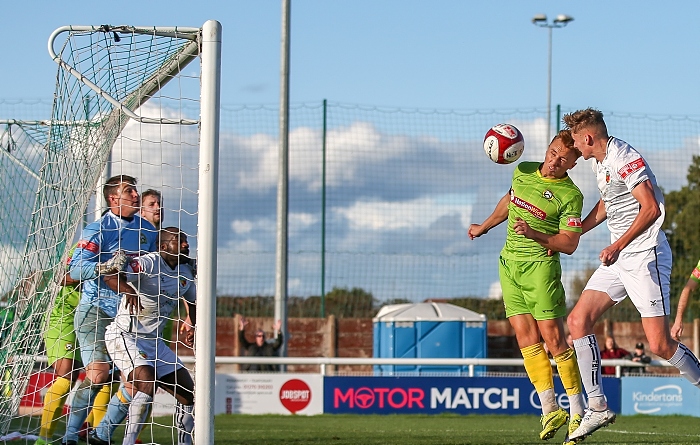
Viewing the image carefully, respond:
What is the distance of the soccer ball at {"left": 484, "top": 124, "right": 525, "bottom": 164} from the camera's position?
788 cm

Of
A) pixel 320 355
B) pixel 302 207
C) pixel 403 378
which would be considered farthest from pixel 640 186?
pixel 320 355

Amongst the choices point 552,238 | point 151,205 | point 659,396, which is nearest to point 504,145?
point 552,238

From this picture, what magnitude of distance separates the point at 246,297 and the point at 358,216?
241 cm

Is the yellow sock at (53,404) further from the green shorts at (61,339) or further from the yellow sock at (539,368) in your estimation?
the yellow sock at (539,368)

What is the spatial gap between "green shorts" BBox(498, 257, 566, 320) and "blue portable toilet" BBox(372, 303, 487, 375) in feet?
37.3

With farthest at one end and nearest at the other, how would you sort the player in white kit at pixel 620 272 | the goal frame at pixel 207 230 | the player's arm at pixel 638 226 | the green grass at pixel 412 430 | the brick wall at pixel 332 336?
1. the brick wall at pixel 332 336
2. the green grass at pixel 412 430
3. the player in white kit at pixel 620 272
4. the player's arm at pixel 638 226
5. the goal frame at pixel 207 230

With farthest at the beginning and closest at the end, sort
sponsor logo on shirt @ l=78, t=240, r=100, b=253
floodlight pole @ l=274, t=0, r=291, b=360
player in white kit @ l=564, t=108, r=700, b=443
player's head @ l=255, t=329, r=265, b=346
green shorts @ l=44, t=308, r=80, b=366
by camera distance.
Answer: floodlight pole @ l=274, t=0, r=291, b=360, player's head @ l=255, t=329, r=265, b=346, green shorts @ l=44, t=308, r=80, b=366, sponsor logo on shirt @ l=78, t=240, r=100, b=253, player in white kit @ l=564, t=108, r=700, b=443

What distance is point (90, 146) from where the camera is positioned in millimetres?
8258

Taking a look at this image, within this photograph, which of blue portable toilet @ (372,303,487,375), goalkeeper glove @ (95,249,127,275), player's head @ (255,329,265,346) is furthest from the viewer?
blue portable toilet @ (372,303,487,375)

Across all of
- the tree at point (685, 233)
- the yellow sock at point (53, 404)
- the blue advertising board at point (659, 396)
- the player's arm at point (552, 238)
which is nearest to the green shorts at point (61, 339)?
the yellow sock at point (53, 404)

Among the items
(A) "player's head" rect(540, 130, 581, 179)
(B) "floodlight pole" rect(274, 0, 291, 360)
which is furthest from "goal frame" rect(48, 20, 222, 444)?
(B) "floodlight pole" rect(274, 0, 291, 360)

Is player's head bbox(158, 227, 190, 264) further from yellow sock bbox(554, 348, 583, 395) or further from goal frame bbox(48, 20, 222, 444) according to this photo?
yellow sock bbox(554, 348, 583, 395)

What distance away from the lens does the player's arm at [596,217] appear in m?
7.38

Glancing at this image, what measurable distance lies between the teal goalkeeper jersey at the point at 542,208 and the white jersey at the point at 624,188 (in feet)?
0.79
